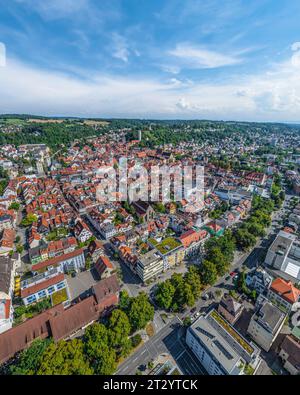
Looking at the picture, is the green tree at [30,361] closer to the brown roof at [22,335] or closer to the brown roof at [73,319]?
the brown roof at [73,319]

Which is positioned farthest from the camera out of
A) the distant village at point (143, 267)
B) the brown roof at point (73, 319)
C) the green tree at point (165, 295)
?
the green tree at point (165, 295)

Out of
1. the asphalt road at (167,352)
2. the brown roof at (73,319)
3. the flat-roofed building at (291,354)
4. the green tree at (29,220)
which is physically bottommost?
the asphalt road at (167,352)

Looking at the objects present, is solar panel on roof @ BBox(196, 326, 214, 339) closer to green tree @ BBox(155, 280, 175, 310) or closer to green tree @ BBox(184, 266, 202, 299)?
green tree @ BBox(155, 280, 175, 310)

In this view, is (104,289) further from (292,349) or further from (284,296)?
(284,296)

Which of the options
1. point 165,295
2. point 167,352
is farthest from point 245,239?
point 167,352

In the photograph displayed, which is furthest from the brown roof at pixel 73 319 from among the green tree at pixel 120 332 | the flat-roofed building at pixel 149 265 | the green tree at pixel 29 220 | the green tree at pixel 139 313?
the green tree at pixel 29 220

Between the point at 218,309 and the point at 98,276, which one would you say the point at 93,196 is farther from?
the point at 218,309

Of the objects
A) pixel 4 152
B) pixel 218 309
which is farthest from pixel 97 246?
pixel 4 152
